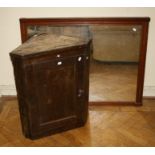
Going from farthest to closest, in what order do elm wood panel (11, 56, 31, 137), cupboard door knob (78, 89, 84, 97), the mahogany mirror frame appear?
1. the mahogany mirror frame
2. cupboard door knob (78, 89, 84, 97)
3. elm wood panel (11, 56, 31, 137)

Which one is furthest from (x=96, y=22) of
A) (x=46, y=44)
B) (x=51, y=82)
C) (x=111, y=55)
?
(x=51, y=82)

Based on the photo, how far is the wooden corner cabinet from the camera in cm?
213

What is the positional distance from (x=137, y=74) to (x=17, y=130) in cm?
147

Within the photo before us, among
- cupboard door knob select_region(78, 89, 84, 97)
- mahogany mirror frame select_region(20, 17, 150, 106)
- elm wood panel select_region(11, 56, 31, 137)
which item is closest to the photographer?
elm wood panel select_region(11, 56, 31, 137)

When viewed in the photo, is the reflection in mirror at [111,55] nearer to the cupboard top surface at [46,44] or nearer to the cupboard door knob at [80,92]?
the cupboard top surface at [46,44]

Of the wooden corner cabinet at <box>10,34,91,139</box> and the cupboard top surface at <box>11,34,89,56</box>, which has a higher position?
the cupboard top surface at <box>11,34,89,56</box>

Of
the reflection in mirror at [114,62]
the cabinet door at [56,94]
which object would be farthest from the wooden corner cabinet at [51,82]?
the reflection in mirror at [114,62]

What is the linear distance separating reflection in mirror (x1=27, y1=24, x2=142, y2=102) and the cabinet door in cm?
58

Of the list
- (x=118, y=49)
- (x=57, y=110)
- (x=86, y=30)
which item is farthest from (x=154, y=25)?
(x=57, y=110)

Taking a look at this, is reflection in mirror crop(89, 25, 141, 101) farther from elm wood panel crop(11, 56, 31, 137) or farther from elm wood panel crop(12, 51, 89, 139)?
elm wood panel crop(11, 56, 31, 137)

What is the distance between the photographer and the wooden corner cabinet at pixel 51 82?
213 cm

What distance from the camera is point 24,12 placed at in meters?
2.77

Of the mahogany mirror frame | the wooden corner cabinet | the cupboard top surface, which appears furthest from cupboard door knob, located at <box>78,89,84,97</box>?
the mahogany mirror frame

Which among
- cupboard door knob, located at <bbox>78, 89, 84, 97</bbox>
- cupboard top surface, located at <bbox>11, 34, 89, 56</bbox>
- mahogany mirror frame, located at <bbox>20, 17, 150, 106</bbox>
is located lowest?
cupboard door knob, located at <bbox>78, 89, 84, 97</bbox>
